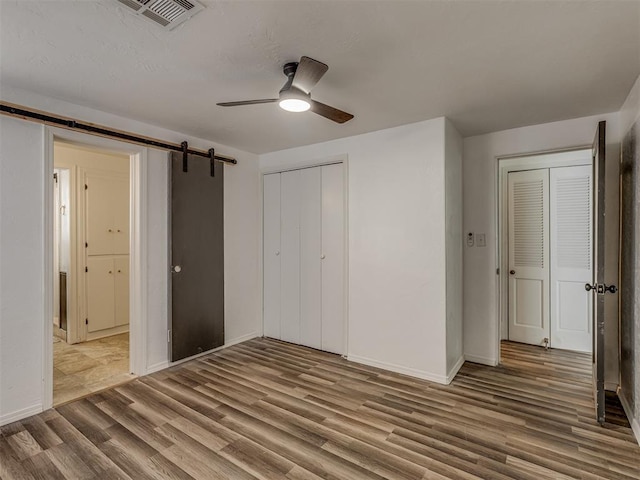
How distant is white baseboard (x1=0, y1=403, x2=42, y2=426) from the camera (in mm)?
2359

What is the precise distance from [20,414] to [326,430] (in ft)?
7.39

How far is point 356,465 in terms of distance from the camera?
1944 mm

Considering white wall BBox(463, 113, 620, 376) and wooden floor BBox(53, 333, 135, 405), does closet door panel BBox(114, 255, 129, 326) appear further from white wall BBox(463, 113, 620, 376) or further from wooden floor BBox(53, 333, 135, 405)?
white wall BBox(463, 113, 620, 376)

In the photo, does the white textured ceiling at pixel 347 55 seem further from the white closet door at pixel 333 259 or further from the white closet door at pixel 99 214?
the white closet door at pixel 99 214

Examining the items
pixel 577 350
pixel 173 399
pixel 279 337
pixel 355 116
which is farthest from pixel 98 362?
pixel 577 350

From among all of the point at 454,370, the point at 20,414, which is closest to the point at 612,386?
the point at 454,370

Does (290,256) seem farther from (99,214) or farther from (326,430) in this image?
(99,214)

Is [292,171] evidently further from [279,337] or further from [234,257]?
[279,337]

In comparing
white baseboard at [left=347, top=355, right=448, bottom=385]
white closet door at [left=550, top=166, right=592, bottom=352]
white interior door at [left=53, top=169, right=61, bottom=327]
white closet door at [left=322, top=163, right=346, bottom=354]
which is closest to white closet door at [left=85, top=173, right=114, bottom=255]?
white interior door at [left=53, top=169, right=61, bottom=327]

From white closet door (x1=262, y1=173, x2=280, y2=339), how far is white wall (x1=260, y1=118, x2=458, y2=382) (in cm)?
103

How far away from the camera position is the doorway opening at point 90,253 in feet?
13.6

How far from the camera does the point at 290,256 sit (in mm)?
4168

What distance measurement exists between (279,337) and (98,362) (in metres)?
1.99

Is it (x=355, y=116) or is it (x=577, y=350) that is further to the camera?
(x=577, y=350)
